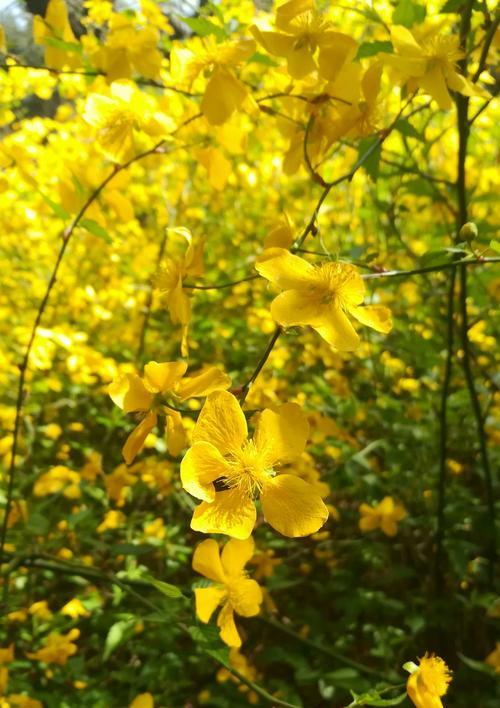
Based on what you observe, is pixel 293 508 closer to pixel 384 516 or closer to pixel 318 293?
pixel 318 293

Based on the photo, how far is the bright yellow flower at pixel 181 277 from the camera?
752mm

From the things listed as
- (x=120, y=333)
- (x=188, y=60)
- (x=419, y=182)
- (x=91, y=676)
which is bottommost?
(x=91, y=676)

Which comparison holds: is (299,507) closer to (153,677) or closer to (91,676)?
(153,677)

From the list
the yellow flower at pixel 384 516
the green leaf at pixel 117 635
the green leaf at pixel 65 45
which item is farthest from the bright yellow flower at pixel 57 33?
the yellow flower at pixel 384 516

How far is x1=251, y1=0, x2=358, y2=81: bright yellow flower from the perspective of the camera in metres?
0.78

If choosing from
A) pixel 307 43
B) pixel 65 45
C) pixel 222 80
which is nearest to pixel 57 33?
pixel 65 45

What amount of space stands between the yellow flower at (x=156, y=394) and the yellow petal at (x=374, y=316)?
16cm

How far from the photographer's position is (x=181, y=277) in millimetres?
791

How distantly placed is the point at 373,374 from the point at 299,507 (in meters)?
1.35

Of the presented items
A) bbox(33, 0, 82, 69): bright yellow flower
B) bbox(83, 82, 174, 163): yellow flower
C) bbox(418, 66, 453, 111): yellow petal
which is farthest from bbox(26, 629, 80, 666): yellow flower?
bbox(418, 66, 453, 111): yellow petal

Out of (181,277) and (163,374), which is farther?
(181,277)

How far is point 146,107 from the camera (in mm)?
982

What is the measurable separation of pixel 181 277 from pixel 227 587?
1.29 ft

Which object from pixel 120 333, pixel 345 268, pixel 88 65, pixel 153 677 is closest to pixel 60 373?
pixel 120 333
